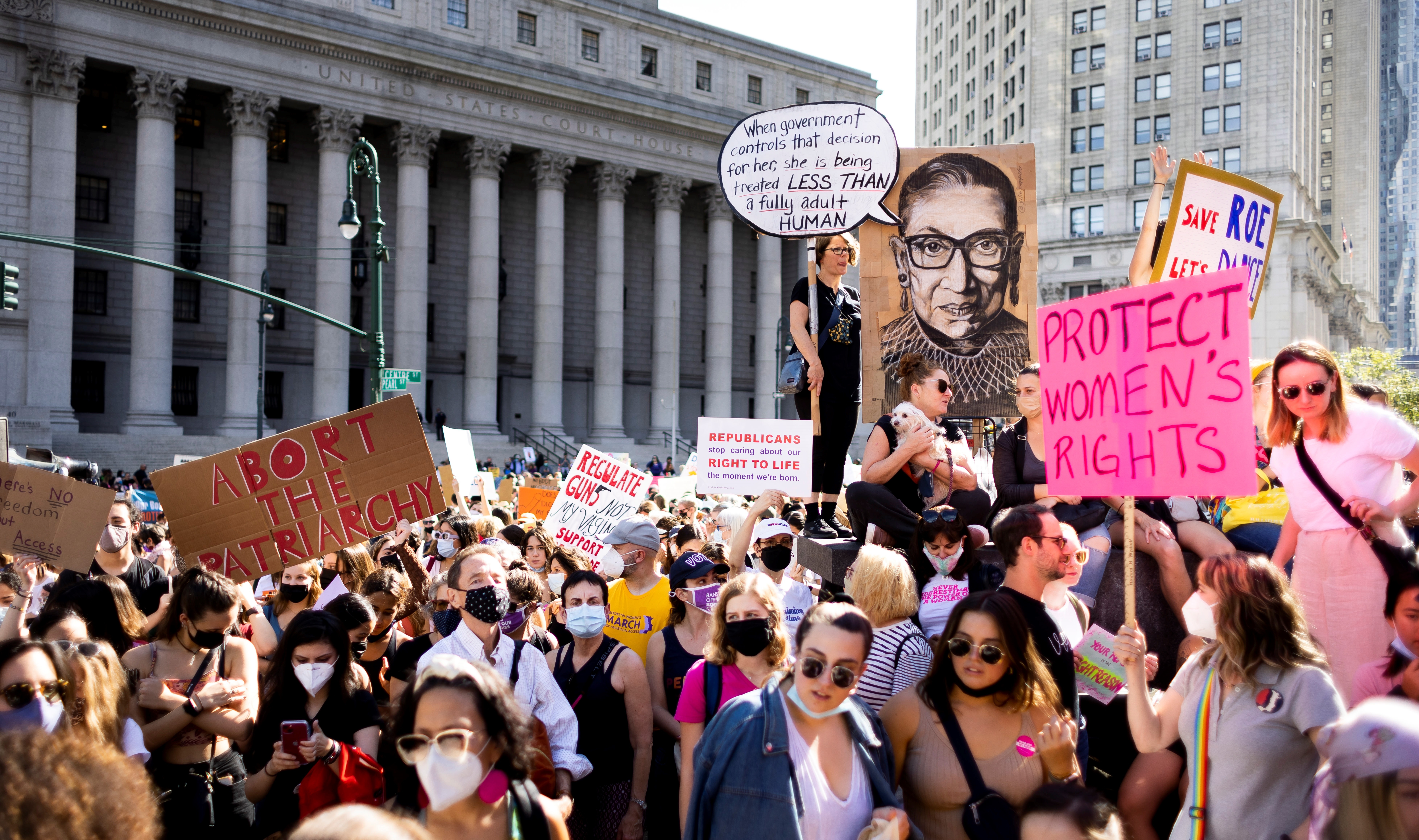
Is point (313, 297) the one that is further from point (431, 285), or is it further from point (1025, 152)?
point (1025, 152)

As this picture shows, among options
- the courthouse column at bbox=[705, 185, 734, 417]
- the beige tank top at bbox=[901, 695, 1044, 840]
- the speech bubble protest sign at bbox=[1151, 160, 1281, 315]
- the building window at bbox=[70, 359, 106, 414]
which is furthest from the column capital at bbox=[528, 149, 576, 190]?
the beige tank top at bbox=[901, 695, 1044, 840]

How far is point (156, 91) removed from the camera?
114 feet

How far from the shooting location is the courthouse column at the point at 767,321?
51094mm

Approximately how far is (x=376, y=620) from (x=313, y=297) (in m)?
38.5

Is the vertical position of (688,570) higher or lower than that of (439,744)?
higher

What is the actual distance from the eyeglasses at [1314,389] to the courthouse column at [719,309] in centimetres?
4380

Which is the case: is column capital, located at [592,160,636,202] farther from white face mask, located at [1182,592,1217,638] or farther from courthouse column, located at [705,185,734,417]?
white face mask, located at [1182,592,1217,638]

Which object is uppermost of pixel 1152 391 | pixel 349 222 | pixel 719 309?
pixel 719 309

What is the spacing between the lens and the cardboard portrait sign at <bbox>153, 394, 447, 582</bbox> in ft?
26.5

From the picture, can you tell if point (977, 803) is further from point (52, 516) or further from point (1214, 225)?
point (52, 516)

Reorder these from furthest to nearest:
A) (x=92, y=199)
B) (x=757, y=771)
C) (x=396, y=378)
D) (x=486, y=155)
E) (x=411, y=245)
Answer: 1. (x=486, y=155)
2. (x=411, y=245)
3. (x=92, y=199)
4. (x=396, y=378)
5. (x=757, y=771)

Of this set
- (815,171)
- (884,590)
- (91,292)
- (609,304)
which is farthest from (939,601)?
(609,304)

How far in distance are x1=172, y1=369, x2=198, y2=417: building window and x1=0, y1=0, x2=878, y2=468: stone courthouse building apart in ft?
0.32

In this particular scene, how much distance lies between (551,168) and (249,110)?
476 inches
